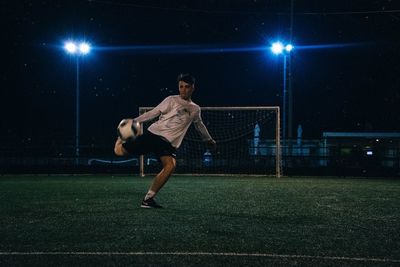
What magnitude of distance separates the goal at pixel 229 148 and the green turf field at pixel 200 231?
9.30 metres

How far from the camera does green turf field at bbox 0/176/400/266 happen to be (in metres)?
4.09

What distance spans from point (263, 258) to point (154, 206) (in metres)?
3.47

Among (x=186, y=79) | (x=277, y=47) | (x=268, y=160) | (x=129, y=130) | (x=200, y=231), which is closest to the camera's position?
(x=200, y=231)

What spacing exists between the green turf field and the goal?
9.30 metres

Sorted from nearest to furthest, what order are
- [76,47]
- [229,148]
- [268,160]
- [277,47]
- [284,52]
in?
1. [229,148]
2. [268,160]
3. [284,52]
4. [277,47]
5. [76,47]

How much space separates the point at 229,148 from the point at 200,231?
49.7 feet

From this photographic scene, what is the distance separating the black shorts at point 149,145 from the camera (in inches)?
273

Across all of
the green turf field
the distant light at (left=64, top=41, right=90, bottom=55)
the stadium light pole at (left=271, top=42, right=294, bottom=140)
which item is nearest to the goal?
the stadium light pole at (left=271, top=42, right=294, bottom=140)

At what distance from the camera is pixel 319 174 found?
19125 mm

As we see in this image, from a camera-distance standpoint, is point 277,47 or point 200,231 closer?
A: point 200,231

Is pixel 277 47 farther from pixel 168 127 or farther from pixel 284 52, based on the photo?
pixel 168 127

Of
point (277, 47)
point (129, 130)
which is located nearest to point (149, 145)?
point (129, 130)

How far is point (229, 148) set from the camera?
20422mm

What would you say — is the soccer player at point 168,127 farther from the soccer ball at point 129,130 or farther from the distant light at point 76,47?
the distant light at point 76,47
